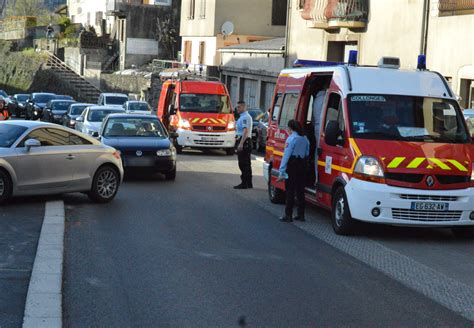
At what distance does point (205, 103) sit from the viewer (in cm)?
2978

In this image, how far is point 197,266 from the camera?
984 cm

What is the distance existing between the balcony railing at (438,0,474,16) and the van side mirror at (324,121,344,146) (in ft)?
52.9

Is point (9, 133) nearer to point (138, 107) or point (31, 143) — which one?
point (31, 143)

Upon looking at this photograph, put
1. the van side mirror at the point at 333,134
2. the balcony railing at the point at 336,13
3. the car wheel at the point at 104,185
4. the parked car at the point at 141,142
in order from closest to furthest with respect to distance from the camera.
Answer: the van side mirror at the point at 333,134, the car wheel at the point at 104,185, the parked car at the point at 141,142, the balcony railing at the point at 336,13

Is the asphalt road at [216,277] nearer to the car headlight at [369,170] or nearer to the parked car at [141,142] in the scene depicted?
the car headlight at [369,170]

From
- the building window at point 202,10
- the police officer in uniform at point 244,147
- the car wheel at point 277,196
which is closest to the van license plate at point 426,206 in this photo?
the car wheel at point 277,196

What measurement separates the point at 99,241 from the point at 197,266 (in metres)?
2.04

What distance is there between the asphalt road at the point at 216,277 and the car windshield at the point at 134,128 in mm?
5876

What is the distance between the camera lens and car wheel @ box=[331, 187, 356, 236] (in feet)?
41.3

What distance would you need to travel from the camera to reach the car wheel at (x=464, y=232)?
42.5ft

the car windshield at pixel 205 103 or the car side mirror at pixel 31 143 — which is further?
the car windshield at pixel 205 103

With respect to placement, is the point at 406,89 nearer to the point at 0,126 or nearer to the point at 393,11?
the point at 0,126

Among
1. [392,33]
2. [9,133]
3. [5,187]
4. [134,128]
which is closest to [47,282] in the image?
[5,187]

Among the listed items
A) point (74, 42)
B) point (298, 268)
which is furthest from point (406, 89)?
point (74, 42)
